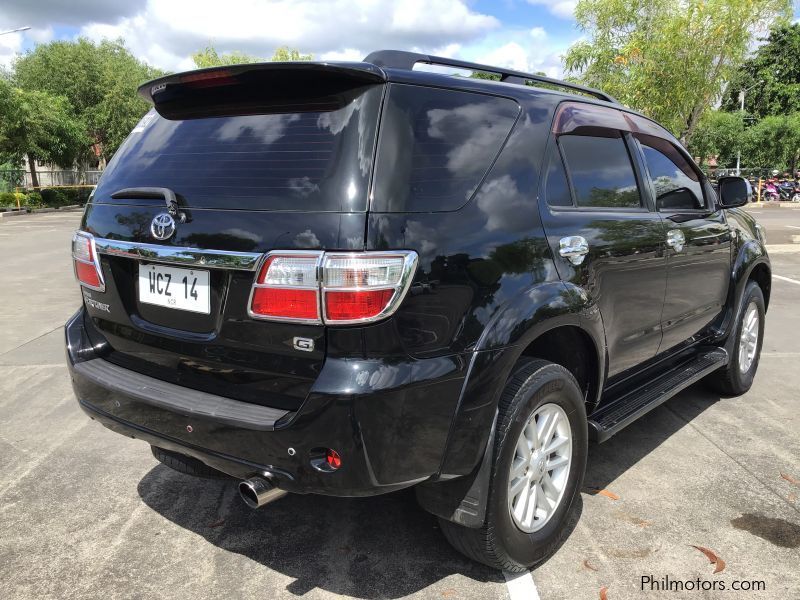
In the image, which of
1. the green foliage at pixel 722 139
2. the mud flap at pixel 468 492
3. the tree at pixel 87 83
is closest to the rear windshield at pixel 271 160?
the mud flap at pixel 468 492

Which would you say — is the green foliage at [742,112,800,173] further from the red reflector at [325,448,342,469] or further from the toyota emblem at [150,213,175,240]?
the red reflector at [325,448,342,469]

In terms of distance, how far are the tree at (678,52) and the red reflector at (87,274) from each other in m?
10.7

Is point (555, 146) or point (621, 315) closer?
point (555, 146)

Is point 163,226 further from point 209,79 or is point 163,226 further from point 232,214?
point 209,79

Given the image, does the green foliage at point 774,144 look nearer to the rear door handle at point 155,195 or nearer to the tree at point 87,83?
the tree at point 87,83

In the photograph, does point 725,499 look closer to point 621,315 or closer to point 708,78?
point 621,315

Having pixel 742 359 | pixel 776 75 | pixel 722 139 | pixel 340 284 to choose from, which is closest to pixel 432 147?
pixel 340 284

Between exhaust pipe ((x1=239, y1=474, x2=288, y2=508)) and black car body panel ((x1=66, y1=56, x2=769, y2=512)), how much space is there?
41mm

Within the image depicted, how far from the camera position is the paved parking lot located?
265cm

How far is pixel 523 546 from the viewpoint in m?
2.62

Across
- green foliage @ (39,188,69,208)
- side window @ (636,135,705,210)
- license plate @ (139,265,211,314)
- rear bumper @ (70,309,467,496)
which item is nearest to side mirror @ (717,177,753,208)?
side window @ (636,135,705,210)

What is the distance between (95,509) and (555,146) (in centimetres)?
272

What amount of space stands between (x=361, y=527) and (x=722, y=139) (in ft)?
144

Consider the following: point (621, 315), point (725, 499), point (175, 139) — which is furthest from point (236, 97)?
point (725, 499)
